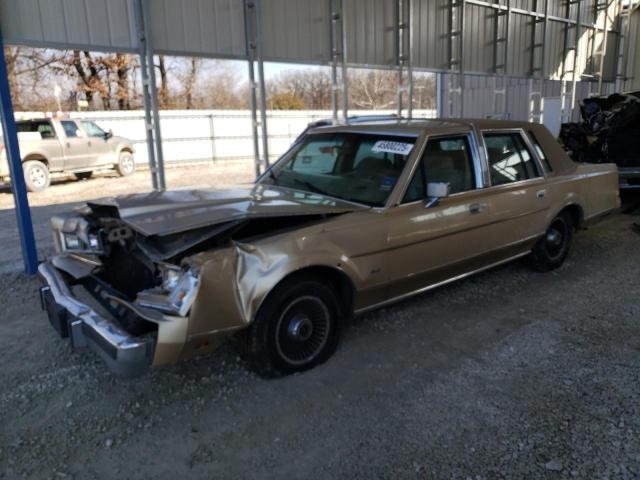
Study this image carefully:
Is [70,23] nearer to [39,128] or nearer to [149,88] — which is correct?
[149,88]

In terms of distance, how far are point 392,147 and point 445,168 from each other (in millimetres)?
495

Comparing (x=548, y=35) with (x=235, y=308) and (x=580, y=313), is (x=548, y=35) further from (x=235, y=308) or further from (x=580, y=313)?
(x=235, y=308)

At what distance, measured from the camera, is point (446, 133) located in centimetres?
415

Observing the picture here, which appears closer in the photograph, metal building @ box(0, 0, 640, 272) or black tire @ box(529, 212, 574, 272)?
black tire @ box(529, 212, 574, 272)

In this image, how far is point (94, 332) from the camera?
9.13ft

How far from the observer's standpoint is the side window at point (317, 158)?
4.30m

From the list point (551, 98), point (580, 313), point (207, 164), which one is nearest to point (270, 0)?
point (580, 313)

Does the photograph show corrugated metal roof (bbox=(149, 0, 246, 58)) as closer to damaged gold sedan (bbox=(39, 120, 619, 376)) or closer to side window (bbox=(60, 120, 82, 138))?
damaged gold sedan (bbox=(39, 120, 619, 376))

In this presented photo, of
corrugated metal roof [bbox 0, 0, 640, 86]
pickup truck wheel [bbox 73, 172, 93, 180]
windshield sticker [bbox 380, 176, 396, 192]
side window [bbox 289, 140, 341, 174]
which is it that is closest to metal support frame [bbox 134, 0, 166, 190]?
corrugated metal roof [bbox 0, 0, 640, 86]

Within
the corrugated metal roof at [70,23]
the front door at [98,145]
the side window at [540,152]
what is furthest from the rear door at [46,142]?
the side window at [540,152]

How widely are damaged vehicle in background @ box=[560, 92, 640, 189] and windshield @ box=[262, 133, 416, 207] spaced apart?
6185 millimetres

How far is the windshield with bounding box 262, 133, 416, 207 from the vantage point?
384cm

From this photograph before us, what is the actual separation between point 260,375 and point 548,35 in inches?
527

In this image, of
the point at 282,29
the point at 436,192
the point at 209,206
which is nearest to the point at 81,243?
the point at 209,206
